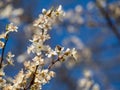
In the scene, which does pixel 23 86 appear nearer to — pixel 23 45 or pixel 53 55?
pixel 53 55

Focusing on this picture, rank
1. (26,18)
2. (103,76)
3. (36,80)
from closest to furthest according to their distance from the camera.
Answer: (36,80)
(103,76)
(26,18)

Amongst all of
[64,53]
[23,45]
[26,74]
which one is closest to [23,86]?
[26,74]

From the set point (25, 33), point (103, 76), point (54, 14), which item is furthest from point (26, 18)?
point (54, 14)

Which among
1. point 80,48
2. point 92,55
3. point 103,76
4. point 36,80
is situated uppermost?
point 80,48

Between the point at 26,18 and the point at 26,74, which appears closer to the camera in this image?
the point at 26,74

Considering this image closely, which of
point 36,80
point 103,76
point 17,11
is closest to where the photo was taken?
point 36,80

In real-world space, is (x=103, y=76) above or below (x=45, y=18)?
above

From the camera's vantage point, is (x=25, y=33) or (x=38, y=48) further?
(x=25, y=33)

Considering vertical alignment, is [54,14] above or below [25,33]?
below

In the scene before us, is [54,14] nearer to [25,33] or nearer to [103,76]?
[103,76]
